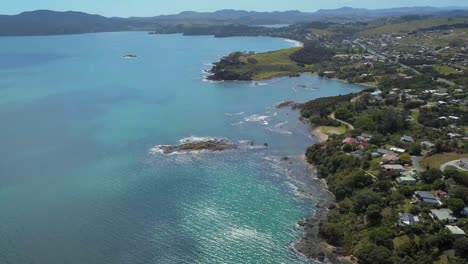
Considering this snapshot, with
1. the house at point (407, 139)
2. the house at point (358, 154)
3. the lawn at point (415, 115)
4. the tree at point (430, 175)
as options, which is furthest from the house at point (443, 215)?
the lawn at point (415, 115)

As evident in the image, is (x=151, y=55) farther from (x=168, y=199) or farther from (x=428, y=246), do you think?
(x=428, y=246)

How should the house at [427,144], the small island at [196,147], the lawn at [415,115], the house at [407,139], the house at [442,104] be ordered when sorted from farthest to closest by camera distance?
the house at [442,104]
the lawn at [415,115]
the small island at [196,147]
the house at [407,139]
the house at [427,144]

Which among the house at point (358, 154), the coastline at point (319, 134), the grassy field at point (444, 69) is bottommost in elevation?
the coastline at point (319, 134)

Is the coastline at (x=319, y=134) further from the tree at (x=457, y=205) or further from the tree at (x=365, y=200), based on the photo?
the tree at (x=457, y=205)

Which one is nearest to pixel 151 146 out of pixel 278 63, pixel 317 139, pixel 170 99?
pixel 317 139

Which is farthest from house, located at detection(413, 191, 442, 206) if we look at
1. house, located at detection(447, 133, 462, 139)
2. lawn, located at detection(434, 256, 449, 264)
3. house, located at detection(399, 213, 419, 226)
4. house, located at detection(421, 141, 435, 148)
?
house, located at detection(447, 133, 462, 139)

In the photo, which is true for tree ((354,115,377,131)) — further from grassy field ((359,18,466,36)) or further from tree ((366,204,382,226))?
grassy field ((359,18,466,36))

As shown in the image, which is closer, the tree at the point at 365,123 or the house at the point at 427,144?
the house at the point at 427,144
